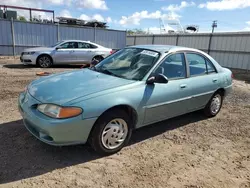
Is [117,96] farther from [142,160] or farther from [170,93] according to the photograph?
[170,93]

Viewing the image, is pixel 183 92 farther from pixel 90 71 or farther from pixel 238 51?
pixel 238 51

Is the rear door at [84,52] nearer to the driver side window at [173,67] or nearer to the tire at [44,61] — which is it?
the tire at [44,61]

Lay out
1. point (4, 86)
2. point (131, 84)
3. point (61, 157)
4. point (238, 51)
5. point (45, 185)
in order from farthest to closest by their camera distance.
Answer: point (238, 51) → point (4, 86) → point (131, 84) → point (61, 157) → point (45, 185)

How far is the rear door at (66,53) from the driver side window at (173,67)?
8.39 metres

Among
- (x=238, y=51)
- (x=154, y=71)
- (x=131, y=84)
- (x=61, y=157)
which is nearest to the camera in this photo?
(x=61, y=157)

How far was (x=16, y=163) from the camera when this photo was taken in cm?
297

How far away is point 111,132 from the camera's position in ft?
10.7

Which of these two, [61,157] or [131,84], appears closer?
[61,157]

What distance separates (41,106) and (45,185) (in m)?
0.97

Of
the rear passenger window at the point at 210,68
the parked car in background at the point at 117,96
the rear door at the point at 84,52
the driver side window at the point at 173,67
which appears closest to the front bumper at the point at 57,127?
the parked car in background at the point at 117,96

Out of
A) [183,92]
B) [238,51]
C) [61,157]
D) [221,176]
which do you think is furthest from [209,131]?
[238,51]

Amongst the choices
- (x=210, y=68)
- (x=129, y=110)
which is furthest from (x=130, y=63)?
(x=210, y=68)

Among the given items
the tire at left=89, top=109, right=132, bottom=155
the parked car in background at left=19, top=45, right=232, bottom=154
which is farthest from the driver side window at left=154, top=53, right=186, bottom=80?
the tire at left=89, top=109, right=132, bottom=155

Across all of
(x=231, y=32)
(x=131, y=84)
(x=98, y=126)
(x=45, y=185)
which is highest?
(x=231, y=32)
